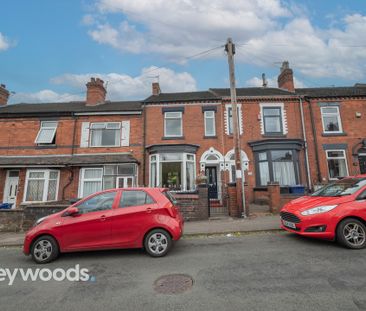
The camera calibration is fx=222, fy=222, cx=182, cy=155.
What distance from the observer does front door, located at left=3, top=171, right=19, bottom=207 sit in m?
14.6

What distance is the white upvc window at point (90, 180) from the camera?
14.7 metres

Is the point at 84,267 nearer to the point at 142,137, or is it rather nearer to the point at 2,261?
the point at 2,261

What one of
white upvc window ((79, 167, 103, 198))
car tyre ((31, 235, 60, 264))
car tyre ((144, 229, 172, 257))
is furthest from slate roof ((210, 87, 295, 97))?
car tyre ((31, 235, 60, 264))

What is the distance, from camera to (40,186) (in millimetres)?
14625

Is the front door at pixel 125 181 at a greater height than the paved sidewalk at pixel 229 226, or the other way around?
the front door at pixel 125 181

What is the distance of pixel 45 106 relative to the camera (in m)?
18.4

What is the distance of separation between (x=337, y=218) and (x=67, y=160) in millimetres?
14503

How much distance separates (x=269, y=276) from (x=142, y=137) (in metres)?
12.7

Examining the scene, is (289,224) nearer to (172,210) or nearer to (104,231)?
(172,210)

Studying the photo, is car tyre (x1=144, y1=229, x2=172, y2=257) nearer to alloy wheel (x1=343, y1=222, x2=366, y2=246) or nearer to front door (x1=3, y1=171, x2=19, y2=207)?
alloy wheel (x1=343, y1=222, x2=366, y2=246)

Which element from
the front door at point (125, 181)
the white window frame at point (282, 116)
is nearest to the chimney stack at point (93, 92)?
the front door at point (125, 181)

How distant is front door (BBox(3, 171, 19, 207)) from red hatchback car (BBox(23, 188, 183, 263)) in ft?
38.5

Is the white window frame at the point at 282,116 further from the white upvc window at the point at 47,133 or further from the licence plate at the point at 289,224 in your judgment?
the white upvc window at the point at 47,133

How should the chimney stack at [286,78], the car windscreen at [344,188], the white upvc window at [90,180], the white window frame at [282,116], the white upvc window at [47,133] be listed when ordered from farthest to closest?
the chimney stack at [286,78] → the white upvc window at [47,133] → the white window frame at [282,116] → the white upvc window at [90,180] → the car windscreen at [344,188]
